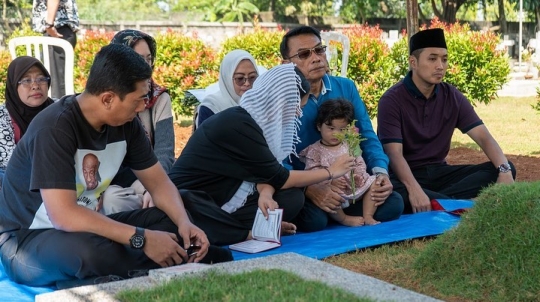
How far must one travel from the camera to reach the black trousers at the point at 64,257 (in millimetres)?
3902

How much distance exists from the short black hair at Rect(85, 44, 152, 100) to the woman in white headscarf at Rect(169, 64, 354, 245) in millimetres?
1094

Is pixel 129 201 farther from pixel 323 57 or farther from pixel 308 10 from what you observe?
pixel 308 10

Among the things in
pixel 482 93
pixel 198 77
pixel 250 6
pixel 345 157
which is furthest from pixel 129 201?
→ pixel 250 6

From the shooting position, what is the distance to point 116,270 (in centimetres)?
400

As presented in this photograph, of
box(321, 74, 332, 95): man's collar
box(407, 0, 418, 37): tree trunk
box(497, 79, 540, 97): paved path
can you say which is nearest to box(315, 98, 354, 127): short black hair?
box(321, 74, 332, 95): man's collar

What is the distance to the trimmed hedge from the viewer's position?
12.3 meters

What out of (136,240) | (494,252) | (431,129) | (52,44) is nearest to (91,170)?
(136,240)

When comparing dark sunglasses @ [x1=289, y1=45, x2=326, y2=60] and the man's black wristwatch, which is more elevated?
→ dark sunglasses @ [x1=289, y1=45, x2=326, y2=60]

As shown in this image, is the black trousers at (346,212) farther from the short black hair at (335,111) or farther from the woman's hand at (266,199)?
the short black hair at (335,111)

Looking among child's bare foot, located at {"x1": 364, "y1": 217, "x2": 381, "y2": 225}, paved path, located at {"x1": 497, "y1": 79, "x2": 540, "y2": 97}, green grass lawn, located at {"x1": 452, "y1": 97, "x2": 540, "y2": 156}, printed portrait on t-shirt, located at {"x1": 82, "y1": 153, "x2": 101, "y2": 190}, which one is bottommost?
paved path, located at {"x1": 497, "y1": 79, "x2": 540, "y2": 97}

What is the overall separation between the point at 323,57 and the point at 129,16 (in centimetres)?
4988

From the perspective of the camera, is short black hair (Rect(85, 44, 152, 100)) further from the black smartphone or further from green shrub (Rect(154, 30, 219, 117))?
green shrub (Rect(154, 30, 219, 117))

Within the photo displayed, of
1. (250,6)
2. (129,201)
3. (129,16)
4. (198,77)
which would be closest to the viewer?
(129,201)

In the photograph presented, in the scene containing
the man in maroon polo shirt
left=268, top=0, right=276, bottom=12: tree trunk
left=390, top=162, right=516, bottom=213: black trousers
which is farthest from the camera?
left=268, top=0, right=276, bottom=12: tree trunk
